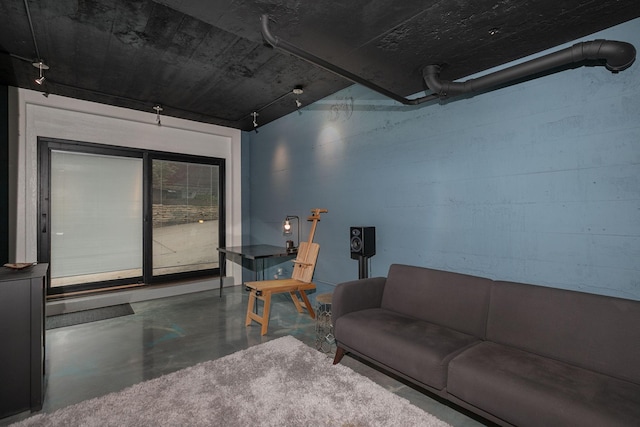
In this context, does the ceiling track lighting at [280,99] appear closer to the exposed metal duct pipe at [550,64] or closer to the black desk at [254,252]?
the exposed metal duct pipe at [550,64]

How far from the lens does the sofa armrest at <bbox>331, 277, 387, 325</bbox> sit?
2.83 metres

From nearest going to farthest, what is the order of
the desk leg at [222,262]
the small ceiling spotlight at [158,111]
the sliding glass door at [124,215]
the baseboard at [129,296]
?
the baseboard at [129,296]
the sliding glass door at [124,215]
the small ceiling spotlight at [158,111]
the desk leg at [222,262]

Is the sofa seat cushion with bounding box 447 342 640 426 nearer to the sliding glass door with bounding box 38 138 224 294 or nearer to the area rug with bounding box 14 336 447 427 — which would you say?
the area rug with bounding box 14 336 447 427

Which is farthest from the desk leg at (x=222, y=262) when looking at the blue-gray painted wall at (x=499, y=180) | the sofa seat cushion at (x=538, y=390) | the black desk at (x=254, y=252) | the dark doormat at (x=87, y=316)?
the sofa seat cushion at (x=538, y=390)

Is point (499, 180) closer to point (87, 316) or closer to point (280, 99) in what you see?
point (280, 99)

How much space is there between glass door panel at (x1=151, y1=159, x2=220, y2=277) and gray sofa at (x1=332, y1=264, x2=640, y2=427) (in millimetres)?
3709

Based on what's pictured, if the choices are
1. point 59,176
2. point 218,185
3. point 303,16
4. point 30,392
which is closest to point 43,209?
point 59,176

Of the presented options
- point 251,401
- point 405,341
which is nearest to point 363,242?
point 405,341

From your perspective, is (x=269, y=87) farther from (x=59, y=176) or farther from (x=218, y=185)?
(x=59, y=176)

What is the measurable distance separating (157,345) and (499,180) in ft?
12.1

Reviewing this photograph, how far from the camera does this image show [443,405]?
2.22 m

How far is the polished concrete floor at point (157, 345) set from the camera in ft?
7.94

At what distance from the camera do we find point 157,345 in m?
3.25

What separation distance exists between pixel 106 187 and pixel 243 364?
381 centimetres
